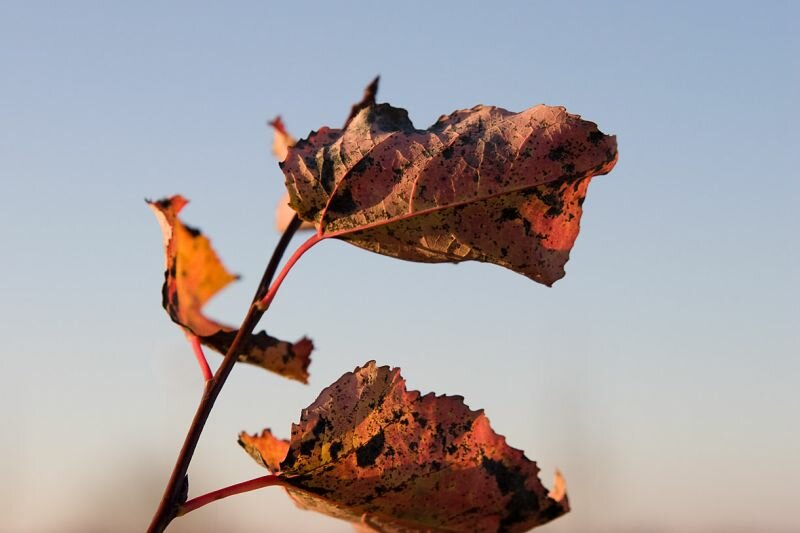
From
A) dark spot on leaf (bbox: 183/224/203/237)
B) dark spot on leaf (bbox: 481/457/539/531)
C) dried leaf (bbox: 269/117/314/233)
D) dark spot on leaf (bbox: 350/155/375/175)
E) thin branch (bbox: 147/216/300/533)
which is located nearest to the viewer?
thin branch (bbox: 147/216/300/533)

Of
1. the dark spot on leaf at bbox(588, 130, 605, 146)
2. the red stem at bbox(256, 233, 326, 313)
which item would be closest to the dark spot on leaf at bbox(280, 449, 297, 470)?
the red stem at bbox(256, 233, 326, 313)

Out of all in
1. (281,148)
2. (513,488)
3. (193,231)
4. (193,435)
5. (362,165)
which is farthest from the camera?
(281,148)

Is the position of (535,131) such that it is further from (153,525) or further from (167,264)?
(153,525)

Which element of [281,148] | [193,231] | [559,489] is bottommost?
[559,489]

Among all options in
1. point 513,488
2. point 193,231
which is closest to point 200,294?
point 193,231

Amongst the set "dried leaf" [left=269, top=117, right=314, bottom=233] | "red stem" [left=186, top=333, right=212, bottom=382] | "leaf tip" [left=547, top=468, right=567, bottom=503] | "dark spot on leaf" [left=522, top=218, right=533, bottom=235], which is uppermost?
"dried leaf" [left=269, top=117, right=314, bottom=233]

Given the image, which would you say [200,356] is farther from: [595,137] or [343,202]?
[595,137]

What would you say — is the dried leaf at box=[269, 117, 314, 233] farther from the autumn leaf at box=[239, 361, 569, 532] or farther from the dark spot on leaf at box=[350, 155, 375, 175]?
the autumn leaf at box=[239, 361, 569, 532]
